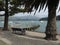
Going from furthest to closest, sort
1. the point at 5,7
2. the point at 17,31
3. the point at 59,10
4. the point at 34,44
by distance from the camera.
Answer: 1. the point at 5,7
2. the point at 17,31
3. the point at 59,10
4. the point at 34,44

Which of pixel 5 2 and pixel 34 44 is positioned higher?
pixel 5 2

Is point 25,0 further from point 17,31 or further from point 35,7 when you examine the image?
point 17,31

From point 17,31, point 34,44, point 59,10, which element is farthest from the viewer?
point 17,31

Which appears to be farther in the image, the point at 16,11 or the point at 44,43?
the point at 16,11

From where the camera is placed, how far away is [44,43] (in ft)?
50.3

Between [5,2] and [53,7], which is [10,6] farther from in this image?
[53,7]

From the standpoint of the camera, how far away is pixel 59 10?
1703 cm

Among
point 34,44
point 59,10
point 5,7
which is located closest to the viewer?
point 34,44

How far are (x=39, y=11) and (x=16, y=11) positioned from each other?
37.4 feet

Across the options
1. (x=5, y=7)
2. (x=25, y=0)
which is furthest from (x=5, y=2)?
(x=25, y=0)

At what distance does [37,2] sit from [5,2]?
410 inches

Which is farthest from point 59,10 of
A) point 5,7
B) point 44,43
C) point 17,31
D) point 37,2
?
point 5,7

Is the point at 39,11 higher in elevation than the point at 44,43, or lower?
higher

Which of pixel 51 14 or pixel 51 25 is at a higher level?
pixel 51 14
